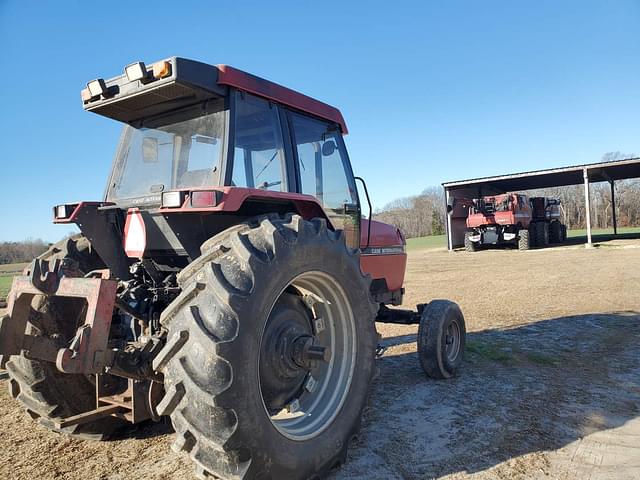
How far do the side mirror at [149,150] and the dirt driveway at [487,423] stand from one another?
207 cm

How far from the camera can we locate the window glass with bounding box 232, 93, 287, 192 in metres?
3.47

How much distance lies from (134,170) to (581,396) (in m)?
4.17

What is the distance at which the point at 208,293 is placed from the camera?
7.95 feet

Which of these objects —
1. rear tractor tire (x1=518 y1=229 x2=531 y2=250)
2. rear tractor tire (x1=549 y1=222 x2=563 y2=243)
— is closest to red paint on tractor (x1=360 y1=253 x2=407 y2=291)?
rear tractor tire (x1=518 y1=229 x2=531 y2=250)

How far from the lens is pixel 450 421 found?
12.4 ft

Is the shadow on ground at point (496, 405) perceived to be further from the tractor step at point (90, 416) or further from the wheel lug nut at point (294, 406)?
the tractor step at point (90, 416)

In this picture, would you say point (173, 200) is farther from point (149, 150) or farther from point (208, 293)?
point (149, 150)

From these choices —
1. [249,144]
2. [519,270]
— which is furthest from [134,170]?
[519,270]

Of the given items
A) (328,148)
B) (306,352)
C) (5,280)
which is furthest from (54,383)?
(5,280)

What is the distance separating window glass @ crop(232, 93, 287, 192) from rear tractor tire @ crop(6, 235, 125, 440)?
128cm

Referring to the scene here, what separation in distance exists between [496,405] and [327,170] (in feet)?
8.09

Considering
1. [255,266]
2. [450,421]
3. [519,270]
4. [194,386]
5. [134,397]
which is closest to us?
[194,386]

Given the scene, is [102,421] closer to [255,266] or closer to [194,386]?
[194,386]

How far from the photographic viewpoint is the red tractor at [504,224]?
24.0 m
